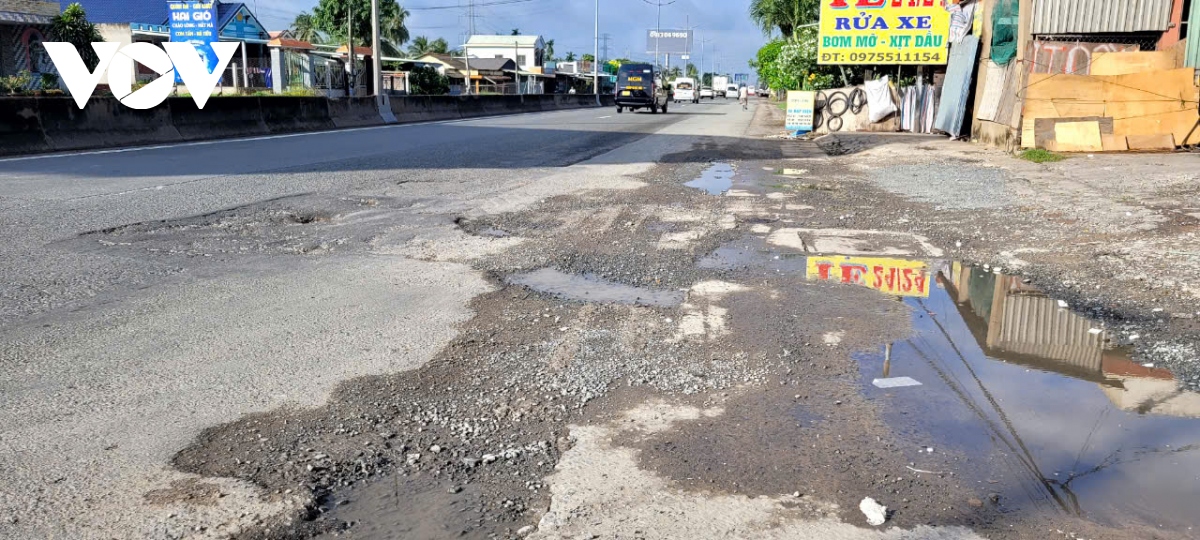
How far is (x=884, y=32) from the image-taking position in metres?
26.9

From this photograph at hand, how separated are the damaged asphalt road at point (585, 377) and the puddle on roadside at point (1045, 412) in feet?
0.06

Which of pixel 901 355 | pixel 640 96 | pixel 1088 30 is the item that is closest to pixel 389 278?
pixel 901 355

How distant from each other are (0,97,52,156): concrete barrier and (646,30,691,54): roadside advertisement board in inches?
4270

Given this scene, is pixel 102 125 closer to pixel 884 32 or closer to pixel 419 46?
pixel 884 32

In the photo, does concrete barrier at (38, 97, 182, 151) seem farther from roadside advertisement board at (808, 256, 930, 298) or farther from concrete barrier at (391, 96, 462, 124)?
roadside advertisement board at (808, 256, 930, 298)

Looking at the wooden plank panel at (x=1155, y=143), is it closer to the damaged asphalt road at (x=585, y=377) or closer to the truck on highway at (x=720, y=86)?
the damaged asphalt road at (x=585, y=377)

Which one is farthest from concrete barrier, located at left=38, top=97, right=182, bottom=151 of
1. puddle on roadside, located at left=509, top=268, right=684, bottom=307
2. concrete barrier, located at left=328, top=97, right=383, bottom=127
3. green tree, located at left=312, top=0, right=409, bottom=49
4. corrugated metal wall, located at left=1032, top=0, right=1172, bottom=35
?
green tree, located at left=312, top=0, right=409, bottom=49

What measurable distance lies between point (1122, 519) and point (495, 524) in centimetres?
220

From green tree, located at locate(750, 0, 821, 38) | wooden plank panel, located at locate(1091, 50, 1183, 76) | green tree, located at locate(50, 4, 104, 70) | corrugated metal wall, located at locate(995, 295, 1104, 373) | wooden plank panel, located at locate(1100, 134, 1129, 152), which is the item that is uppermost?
green tree, located at locate(750, 0, 821, 38)

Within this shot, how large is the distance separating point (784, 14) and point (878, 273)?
63980 millimetres

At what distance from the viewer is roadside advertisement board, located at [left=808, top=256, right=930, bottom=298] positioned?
22.4 ft

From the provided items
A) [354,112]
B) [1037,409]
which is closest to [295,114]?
[354,112]

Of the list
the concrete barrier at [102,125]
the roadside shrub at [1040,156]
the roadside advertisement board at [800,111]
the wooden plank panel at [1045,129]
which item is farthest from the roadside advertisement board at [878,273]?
the roadside advertisement board at [800,111]

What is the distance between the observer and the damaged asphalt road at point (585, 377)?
3.29 m
